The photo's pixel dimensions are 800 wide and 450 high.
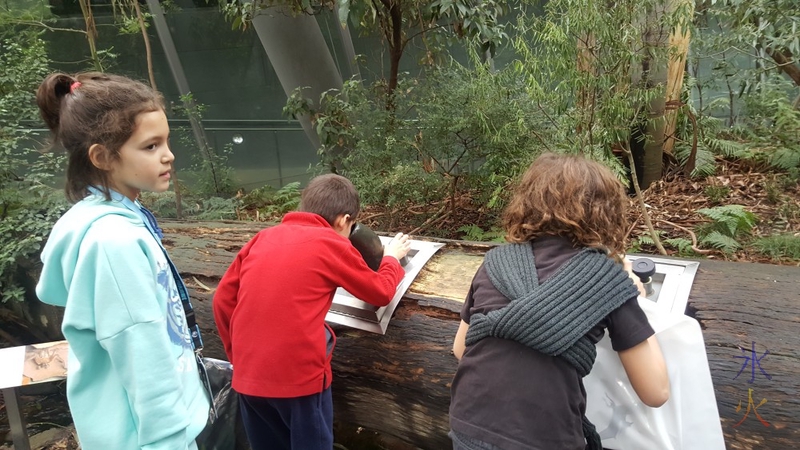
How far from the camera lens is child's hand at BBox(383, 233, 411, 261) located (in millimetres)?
2934

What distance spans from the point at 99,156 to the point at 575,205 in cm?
155

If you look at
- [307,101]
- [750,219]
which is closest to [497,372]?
[750,219]

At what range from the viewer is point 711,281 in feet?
8.61

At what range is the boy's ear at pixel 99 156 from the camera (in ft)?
5.90

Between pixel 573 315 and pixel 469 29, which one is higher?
pixel 469 29

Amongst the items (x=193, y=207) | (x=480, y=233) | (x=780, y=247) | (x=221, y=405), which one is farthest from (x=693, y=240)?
(x=193, y=207)

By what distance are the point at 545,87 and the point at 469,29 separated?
152 centimetres

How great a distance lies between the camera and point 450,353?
2.73 metres

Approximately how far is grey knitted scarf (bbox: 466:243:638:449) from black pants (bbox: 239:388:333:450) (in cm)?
104

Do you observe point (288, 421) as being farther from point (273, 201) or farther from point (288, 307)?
point (273, 201)

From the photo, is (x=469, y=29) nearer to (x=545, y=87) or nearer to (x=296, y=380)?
(x=545, y=87)

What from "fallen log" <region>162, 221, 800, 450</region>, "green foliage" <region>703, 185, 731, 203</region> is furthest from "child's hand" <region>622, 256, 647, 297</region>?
"green foliage" <region>703, 185, 731, 203</region>

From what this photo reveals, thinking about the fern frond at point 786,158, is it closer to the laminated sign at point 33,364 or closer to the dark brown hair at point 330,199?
the dark brown hair at point 330,199

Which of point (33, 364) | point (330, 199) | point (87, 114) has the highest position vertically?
point (87, 114)
